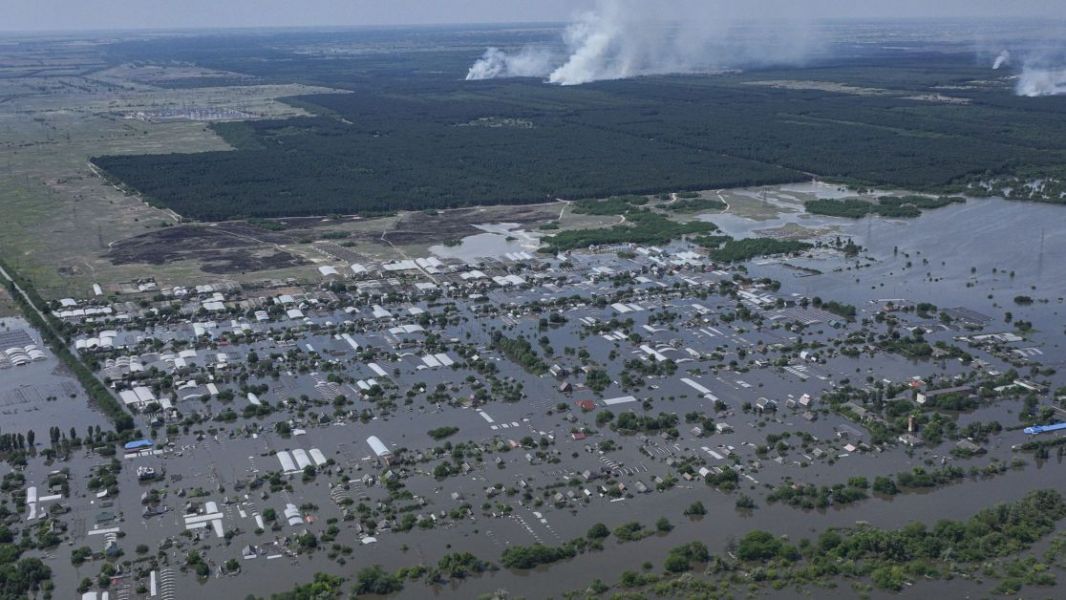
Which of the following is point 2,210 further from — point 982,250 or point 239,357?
point 982,250

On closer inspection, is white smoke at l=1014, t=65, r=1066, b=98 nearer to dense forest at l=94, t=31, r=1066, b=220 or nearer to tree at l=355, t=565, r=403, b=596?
dense forest at l=94, t=31, r=1066, b=220

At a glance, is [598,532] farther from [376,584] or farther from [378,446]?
[378,446]

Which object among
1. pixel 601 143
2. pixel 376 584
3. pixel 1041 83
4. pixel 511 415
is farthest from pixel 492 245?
pixel 1041 83

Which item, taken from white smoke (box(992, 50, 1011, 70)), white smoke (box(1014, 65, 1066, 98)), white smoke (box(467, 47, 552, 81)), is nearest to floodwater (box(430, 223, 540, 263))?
white smoke (box(1014, 65, 1066, 98))

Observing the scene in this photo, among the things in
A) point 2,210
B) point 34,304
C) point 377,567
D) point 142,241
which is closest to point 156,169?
point 2,210

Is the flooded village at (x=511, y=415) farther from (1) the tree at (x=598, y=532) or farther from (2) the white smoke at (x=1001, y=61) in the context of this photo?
(2) the white smoke at (x=1001, y=61)
